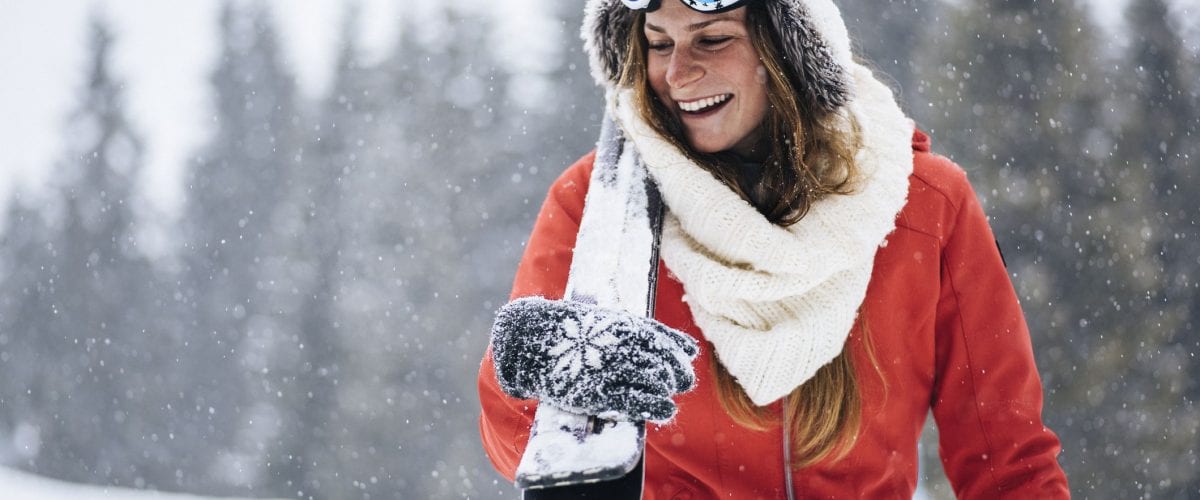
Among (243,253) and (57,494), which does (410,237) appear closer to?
(243,253)

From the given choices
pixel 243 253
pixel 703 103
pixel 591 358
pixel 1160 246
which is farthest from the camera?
pixel 243 253

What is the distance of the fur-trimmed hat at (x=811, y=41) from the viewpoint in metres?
1.76

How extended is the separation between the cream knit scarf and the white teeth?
10cm

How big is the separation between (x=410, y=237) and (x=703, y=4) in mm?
18539

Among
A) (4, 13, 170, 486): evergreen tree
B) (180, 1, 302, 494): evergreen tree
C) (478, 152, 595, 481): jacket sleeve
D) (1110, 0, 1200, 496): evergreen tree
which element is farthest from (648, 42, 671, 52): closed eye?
(4, 13, 170, 486): evergreen tree

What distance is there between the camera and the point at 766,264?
5.46 feet

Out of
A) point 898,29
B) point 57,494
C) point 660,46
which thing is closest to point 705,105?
point 660,46

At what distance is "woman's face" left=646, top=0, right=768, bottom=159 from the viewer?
1.72 meters

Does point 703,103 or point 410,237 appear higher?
point 703,103

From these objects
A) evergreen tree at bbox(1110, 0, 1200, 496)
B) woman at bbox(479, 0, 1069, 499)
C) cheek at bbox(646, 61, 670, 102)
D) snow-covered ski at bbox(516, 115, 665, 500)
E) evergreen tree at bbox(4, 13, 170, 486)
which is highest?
cheek at bbox(646, 61, 670, 102)

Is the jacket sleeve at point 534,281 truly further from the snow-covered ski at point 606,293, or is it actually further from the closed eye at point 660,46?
the closed eye at point 660,46

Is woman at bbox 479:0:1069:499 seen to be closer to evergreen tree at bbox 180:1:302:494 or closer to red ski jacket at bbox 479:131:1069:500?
red ski jacket at bbox 479:131:1069:500

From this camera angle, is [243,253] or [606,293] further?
[243,253]

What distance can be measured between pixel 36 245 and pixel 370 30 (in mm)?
10222
